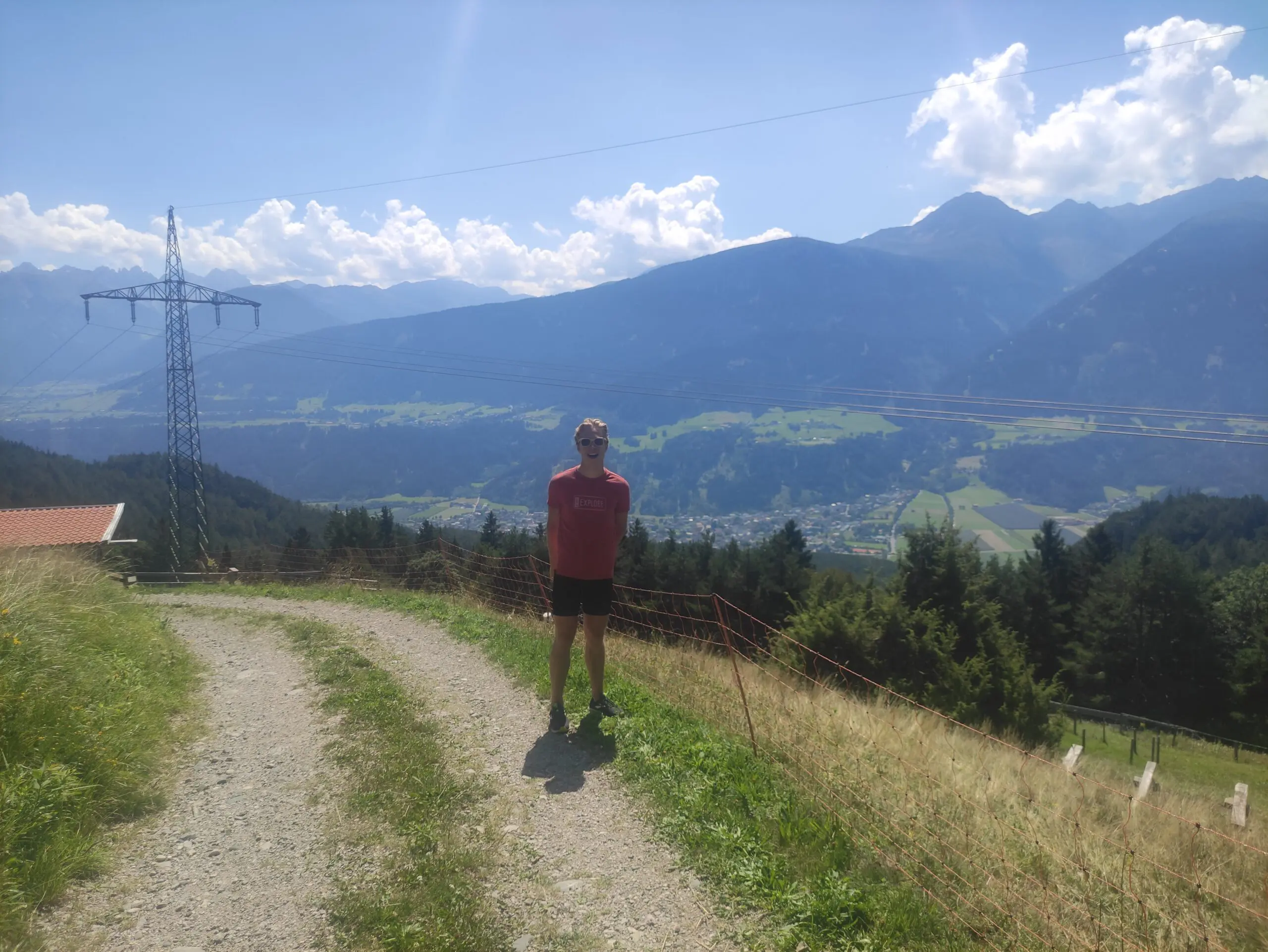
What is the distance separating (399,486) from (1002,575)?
149884 millimetres

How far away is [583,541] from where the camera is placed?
5.79 metres

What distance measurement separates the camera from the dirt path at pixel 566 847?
3518mm

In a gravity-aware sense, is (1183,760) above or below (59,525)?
below

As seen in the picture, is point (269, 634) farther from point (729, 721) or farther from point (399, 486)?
point (399, 486)

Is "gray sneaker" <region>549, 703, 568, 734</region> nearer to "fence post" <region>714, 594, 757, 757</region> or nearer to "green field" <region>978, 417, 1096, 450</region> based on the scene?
"fence post" <region>714, 594, 757, 757</region>

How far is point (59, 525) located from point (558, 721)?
27.7 metres

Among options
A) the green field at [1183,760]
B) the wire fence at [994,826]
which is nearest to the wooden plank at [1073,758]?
the wire fence at [994,826]

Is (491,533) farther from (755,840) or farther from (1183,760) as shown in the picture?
(755,840)

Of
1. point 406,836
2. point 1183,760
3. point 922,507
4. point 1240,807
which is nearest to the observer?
point 406,836

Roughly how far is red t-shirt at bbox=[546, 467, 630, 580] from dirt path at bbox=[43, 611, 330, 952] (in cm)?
228

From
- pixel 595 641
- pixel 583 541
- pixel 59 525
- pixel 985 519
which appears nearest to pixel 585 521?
pixel 583 541

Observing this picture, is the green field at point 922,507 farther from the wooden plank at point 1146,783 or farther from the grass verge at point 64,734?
the grass verge at point 64,734

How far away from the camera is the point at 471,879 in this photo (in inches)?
153

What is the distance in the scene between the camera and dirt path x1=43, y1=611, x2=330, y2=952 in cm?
350
